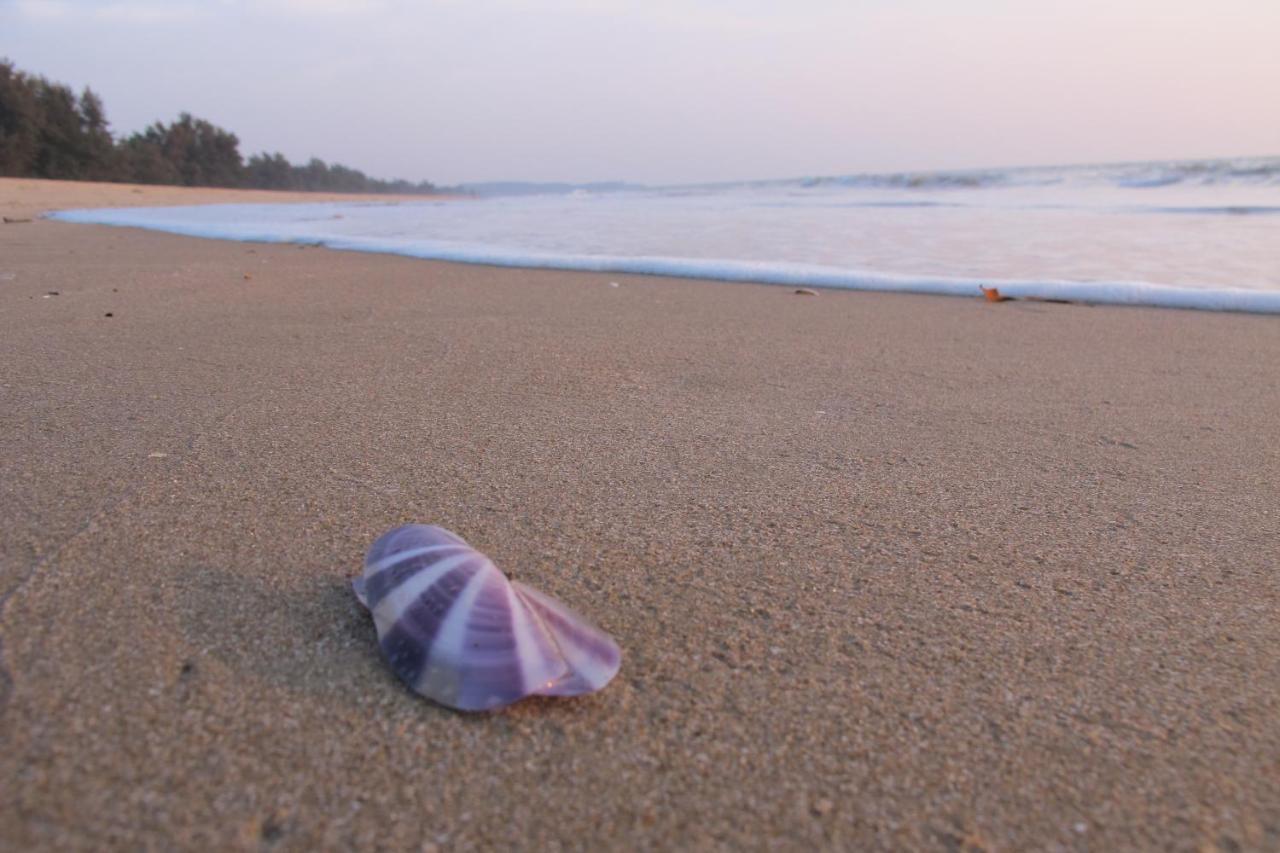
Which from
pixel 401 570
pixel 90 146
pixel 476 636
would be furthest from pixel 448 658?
pixel 90 146

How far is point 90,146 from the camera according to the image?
97.8ft

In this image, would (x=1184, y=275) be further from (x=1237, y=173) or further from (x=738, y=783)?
(x=1237, y=173)

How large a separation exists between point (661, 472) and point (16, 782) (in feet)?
3.34

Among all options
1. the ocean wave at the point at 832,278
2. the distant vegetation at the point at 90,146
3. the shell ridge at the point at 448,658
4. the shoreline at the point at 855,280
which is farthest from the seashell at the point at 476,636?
the distant vegetation at the point at 90,146

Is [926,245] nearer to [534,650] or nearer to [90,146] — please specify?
[534,650]

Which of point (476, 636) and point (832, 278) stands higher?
point (832, 278)

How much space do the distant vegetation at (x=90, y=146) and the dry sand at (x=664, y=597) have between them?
32.7 metres

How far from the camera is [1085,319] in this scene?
10.6ft

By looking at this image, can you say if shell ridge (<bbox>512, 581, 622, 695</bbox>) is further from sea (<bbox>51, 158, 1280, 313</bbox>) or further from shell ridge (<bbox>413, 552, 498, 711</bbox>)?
sea (<bbox>51, 158, 1280, 313</bbox>)

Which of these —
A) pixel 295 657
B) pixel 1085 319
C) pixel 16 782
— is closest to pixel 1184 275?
pixel 1085 319

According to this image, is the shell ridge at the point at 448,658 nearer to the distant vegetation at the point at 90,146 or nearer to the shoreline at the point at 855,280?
the shoreline at the point at 855,280

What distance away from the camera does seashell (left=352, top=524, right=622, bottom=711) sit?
2.64 feet

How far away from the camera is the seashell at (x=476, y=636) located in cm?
80

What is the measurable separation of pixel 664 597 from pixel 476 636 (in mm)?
312
